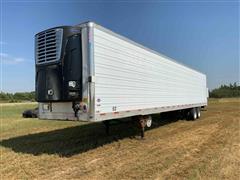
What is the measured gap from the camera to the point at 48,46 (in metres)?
8.43

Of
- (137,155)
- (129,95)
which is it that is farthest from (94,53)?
(137,155)

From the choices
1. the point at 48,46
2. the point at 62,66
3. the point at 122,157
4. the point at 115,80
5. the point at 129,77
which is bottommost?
the point at 122,157

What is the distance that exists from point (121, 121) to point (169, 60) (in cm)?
449

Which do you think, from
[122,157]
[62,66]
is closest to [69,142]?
[122,157]

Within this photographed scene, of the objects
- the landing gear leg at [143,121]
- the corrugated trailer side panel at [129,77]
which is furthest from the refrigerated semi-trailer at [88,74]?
the landing gear leg at [143,121]

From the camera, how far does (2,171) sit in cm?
702

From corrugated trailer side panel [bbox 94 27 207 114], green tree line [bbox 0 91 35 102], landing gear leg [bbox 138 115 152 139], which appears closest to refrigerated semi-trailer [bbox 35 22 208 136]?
corrugated trailer side panel [bbox 94 27 207 114]

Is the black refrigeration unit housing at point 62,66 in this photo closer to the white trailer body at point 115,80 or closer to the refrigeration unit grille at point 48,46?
the refrigeration unit grille at point 48,46

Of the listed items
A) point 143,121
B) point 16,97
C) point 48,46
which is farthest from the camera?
point 16,97

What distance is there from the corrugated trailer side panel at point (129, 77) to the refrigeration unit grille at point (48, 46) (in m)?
1.08

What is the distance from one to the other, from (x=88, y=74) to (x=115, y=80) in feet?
4.25

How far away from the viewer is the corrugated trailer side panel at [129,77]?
8102 mm

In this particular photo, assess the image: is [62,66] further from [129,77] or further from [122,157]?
[122,157]

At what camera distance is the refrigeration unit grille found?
26.6 ft
